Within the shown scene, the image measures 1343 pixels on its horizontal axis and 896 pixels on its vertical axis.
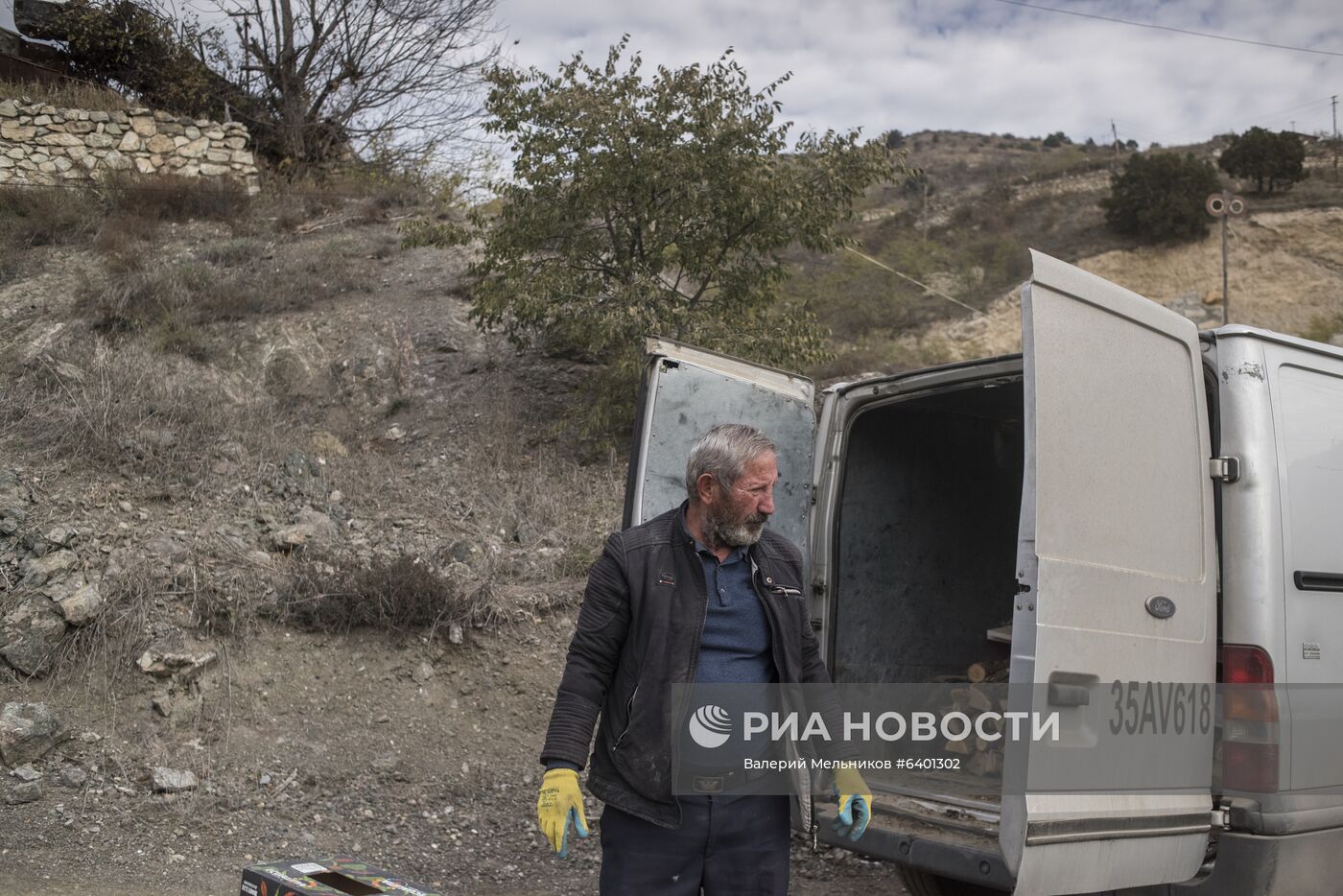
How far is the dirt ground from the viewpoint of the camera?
15.7 feet

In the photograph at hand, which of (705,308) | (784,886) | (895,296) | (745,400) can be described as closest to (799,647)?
(784,886)

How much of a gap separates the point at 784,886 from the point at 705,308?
22.4 feet

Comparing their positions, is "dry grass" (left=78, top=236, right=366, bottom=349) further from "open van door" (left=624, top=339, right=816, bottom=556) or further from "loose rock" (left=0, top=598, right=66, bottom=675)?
"open van door" (left=624, top=339, right=816, bottom=556)

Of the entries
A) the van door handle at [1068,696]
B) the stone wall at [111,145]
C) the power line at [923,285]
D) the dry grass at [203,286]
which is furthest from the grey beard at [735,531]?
the power line at [923,285]

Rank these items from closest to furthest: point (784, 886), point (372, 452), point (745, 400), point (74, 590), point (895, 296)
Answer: point (784, 886)
point (745, 400)
point (74, 590)
point (372, 452)
point (895, 296)

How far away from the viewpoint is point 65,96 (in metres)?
14.0

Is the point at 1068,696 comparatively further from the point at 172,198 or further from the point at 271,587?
the point at 172,198

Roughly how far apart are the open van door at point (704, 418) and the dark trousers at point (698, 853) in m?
1.40

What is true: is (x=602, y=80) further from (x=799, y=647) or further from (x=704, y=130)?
(x=799, y=647)

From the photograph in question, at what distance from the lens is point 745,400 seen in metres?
4.39

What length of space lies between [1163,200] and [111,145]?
52.9 ft

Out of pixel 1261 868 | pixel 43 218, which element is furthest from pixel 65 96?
pixel 1261 868

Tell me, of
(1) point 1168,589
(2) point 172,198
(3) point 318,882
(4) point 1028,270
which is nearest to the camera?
(1) point 1168,589

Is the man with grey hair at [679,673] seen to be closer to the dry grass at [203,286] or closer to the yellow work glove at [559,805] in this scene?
the yellow work glove at [559,805]
